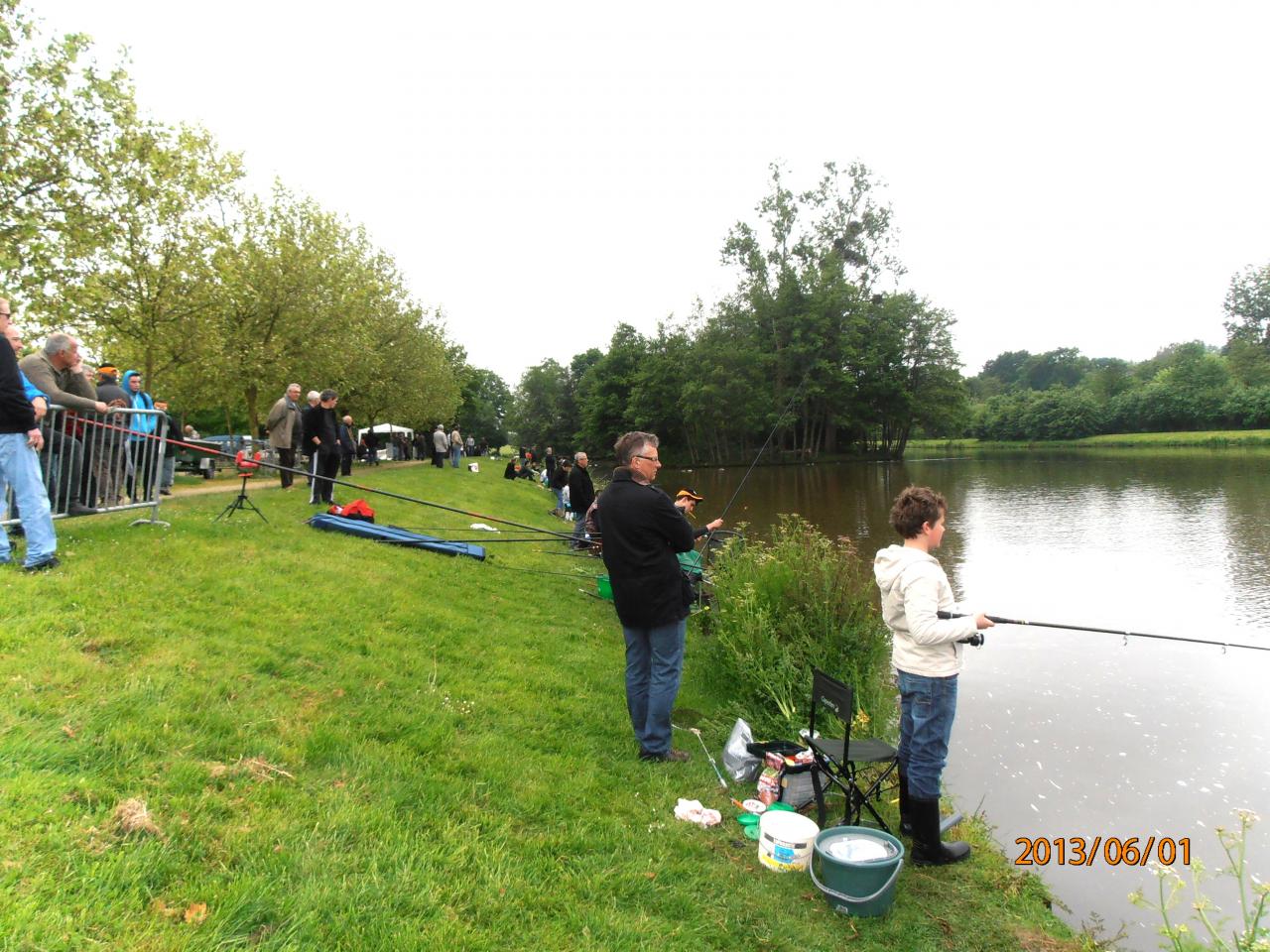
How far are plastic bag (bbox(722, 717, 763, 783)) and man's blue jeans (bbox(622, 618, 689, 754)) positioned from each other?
1.72 feet

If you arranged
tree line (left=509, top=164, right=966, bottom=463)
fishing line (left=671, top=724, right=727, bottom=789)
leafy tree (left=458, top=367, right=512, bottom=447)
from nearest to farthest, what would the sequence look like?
fishing line (left=671, top=724, right=727, bottom=789) → tree line (left=509, top=164, right=966, bottom=463) → leafy tree (left=458, top=367, right=512, bottom=447)

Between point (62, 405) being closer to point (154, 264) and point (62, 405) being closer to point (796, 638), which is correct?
point (796, 638)

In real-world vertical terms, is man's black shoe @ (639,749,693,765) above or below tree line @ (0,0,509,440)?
below

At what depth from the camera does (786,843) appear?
4109 mm

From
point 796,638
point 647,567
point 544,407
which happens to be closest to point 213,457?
point 796,638

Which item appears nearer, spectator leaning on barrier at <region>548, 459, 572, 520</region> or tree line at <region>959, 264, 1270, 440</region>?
spectator leaning on barrier at <region>548, 459, 572, 520</region>

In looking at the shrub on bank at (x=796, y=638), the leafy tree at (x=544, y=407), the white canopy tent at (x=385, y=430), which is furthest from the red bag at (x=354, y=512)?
the leafy tree at (x=544, y=407)

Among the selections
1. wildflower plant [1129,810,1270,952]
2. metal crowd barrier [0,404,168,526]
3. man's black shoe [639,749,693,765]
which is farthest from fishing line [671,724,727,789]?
metal crowd barrier [0,404,168,526]

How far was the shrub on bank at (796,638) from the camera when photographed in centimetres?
684

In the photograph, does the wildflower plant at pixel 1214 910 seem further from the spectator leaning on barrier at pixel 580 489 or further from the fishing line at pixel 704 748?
the spectator leaning on barrier at pixel 580 489
